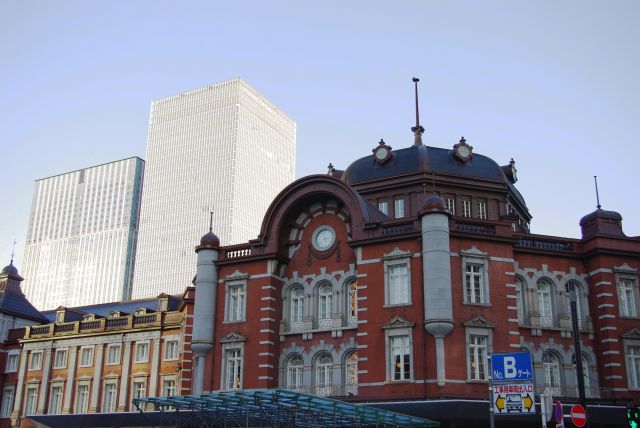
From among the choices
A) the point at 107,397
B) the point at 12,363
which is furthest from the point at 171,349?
the point at 12,363

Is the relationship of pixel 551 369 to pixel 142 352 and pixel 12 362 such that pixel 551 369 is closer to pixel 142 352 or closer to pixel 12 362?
pixel 142 352

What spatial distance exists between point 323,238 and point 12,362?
112 ft

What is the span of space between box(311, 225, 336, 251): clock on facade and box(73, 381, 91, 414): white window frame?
2459 centimetres

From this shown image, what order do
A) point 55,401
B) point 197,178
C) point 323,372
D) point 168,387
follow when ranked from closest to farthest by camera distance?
point 323,372 → point 168,387 → point 55,401 → point 197,178

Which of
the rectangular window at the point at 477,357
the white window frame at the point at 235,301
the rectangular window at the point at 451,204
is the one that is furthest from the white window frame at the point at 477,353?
the white window frame at the point at 235,301

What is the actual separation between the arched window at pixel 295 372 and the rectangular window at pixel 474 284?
32.7 ft

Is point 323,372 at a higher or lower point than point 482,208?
lower

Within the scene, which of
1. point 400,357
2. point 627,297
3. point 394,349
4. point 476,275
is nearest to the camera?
point 400,357

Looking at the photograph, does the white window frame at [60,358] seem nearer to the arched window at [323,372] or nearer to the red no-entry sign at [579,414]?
the arched window at [323,372]

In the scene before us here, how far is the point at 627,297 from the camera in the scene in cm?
3766

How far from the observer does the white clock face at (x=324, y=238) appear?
40.2 m

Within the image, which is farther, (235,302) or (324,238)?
(235,302)

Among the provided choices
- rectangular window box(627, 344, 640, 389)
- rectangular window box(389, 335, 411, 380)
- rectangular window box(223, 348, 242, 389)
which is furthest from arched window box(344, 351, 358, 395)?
rectangular window box(627, 344, 640, 389)

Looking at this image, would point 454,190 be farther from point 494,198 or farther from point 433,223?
point 433,223
